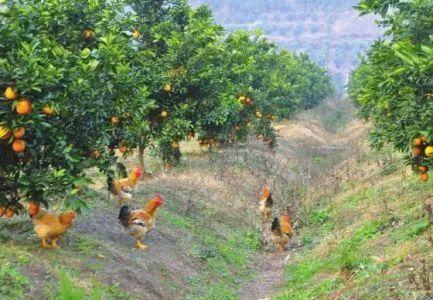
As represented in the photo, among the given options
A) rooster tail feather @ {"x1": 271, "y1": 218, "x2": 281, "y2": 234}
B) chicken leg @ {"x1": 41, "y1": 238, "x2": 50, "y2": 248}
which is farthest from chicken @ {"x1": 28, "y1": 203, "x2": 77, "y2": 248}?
rooster tail feather @ {"x1": 271, "y1": 218, "x2": 281, "y2": 234}

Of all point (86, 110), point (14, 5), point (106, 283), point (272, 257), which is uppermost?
point (14, 5)

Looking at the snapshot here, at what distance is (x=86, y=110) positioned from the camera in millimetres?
10836

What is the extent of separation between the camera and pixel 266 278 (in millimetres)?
13391

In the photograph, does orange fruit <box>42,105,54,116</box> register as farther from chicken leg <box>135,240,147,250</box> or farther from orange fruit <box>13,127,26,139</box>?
chicken leg <box>135,240,147,250</box>

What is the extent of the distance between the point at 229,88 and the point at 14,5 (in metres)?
15.6

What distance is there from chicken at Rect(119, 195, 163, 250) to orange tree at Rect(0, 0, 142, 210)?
102 cm

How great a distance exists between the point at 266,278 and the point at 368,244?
96.1 inches

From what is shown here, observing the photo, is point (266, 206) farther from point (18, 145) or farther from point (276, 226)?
point (18, 145)

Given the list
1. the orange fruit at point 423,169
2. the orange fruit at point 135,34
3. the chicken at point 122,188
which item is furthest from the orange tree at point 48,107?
the orange fruit at point 135,34

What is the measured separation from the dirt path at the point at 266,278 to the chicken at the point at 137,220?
7.78ft

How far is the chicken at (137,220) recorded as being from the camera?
11431mm

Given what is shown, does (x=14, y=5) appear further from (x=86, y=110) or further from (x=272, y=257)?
(x=272, y=257)

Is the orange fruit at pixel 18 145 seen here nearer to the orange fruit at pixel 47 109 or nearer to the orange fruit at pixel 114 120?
the orange fruit at pixel 47 109

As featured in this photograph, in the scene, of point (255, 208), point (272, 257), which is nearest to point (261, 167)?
point (255, 208)
